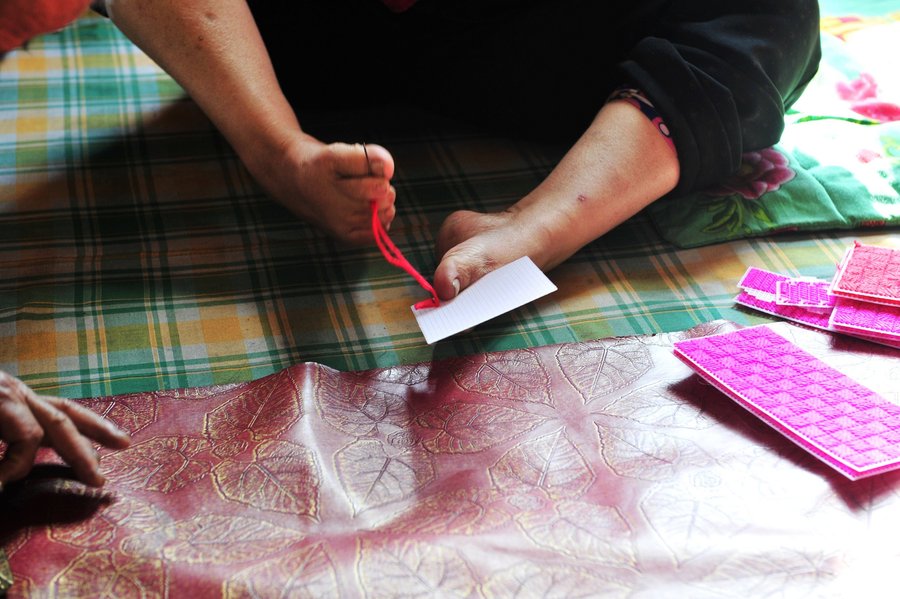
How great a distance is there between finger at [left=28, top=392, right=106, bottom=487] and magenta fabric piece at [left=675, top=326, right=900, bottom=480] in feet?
2.10

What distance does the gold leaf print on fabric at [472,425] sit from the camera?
3.14 feet

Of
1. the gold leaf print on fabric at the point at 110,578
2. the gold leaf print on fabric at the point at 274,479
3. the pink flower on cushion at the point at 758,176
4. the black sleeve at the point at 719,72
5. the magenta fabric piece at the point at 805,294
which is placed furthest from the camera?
the pink flower on cushion at the point at 758,176

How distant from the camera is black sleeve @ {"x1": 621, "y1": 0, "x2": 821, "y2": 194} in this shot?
131 centimetres

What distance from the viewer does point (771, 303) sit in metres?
1.23

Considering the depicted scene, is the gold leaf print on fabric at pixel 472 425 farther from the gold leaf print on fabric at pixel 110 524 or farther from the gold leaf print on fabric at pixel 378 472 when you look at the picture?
the gold leaf print on fabric at pixel 110 524

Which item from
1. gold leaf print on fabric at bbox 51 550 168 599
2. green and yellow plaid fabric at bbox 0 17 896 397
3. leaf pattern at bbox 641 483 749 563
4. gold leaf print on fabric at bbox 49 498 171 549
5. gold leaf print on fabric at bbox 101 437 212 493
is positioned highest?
leaf pattern at bbox 641 483 749 563

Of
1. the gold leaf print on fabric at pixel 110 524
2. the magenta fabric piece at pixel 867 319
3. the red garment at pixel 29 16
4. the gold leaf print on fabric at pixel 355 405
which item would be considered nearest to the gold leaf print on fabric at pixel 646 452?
the gold leaf print on fabric at pixel 355 405

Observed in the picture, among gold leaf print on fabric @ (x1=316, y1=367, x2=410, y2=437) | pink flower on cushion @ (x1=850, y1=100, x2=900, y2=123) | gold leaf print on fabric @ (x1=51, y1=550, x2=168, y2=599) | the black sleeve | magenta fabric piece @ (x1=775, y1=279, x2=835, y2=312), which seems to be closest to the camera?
gold leaf print on fabric @ (x1=51, y1=550, x2=168, y2=599)

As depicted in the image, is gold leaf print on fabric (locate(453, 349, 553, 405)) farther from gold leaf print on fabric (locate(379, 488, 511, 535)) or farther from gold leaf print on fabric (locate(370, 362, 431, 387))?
gold leaf print on fabric (locate(379, 488, 511, 535))

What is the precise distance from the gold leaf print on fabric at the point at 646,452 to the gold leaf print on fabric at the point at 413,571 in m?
0.22

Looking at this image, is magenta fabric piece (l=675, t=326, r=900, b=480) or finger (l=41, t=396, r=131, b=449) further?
magenta fabric piece (l=675, t=326, r=900, b=480)

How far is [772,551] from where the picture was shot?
2.74 feet

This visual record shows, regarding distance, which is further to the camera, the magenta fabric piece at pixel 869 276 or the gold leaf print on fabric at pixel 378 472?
the magenta fabric piece at pixel 869 276

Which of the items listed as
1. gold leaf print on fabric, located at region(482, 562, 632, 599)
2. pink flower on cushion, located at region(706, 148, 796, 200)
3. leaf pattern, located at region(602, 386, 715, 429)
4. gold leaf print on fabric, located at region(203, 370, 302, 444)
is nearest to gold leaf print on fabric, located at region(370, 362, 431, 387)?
gold leaf print on fabric, located at region(203, 370, 302, 444)
